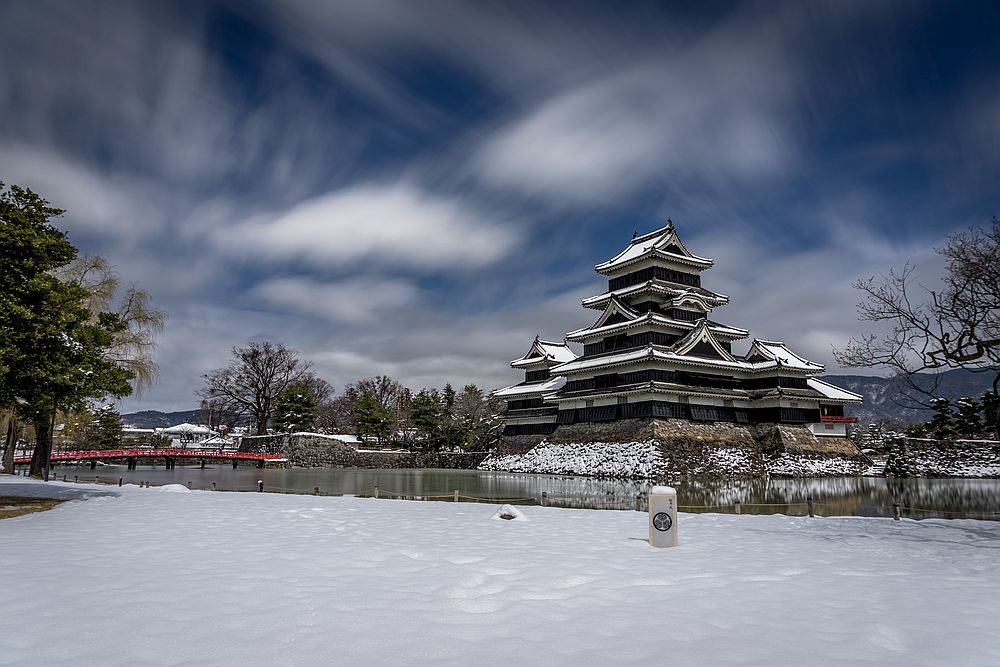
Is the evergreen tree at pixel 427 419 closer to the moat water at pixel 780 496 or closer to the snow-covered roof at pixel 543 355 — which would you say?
the snow-covered roof at pixel 543 355

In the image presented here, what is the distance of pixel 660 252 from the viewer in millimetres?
47375

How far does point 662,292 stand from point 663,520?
38.6m

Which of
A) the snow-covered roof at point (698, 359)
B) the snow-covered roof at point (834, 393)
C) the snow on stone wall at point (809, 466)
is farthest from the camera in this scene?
the snow-covered roof at point (834, 393)

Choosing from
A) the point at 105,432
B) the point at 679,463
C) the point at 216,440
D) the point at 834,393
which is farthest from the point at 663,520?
the point at 216,440

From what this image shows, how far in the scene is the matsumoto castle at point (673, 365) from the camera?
43.0 meters

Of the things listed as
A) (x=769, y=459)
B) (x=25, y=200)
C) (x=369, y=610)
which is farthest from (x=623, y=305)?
(x=369, y=610)

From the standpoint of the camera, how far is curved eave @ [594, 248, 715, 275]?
47.5 meters

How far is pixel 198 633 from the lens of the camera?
17.6ft

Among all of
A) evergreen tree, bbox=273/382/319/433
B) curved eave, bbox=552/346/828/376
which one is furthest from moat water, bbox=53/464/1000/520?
evergreen tree, bbox=273/382/319/433

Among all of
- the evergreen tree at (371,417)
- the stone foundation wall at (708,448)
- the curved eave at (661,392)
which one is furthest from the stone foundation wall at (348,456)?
the curved eave at (661,392)

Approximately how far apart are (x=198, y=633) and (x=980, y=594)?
8.47m

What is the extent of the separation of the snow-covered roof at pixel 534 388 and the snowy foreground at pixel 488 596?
42.2 metres

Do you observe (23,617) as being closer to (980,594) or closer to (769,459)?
(980,594)

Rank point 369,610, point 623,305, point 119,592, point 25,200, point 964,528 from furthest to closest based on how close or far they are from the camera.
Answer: point 623,305
point 25,200
point 964,528
point 119,592
point 369,610
